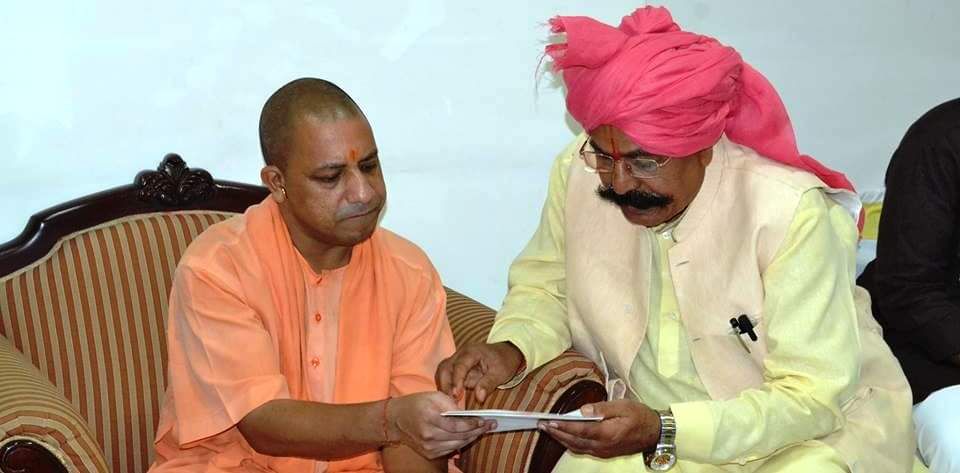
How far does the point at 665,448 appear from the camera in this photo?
2484 mm

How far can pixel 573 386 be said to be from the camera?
110 inches

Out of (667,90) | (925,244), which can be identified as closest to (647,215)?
(667,90)

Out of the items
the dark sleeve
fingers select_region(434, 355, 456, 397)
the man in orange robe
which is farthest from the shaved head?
the dark sleeve

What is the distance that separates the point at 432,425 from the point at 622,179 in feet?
2.10

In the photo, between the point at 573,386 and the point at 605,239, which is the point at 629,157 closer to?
the point at 605,239

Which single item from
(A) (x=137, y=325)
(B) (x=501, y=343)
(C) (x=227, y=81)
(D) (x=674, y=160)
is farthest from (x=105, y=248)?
(D) (x=674, y=160)

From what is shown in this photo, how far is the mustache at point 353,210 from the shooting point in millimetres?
2590

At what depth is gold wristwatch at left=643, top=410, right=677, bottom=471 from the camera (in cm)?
246

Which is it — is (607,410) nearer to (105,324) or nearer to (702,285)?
(702,285)

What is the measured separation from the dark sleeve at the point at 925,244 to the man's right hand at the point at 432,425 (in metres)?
1.32

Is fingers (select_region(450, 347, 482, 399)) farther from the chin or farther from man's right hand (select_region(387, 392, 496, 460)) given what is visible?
the chin

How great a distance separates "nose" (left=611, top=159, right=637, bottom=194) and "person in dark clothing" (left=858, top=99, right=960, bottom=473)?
0.95 metres

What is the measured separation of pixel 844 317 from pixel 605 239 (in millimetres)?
561

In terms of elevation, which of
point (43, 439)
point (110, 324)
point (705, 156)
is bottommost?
point (43, 439)
